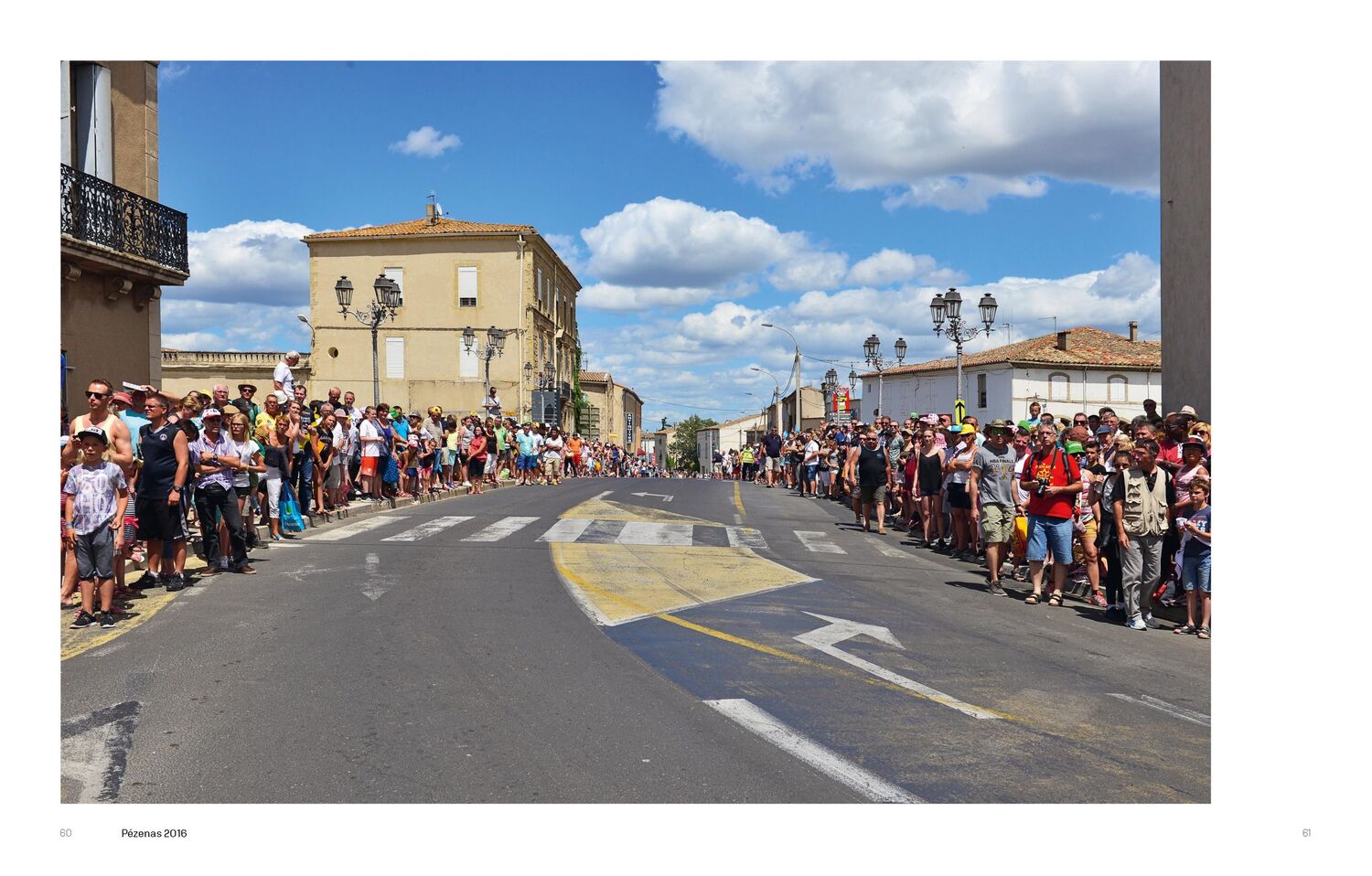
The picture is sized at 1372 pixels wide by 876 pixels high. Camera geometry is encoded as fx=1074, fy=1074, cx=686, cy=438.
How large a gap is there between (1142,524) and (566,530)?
28.0ft

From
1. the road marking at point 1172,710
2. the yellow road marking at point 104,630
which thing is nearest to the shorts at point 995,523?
the road marking at point 1172,710

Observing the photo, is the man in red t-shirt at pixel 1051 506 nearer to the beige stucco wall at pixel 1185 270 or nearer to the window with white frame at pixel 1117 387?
the beige stucco wall at pixel 1185 270

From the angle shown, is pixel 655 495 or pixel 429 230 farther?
pixel 429 230

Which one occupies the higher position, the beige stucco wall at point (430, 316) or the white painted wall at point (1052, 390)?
the beige stucco wall at point (430, 316)

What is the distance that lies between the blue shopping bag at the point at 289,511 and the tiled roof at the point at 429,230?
40.6 m

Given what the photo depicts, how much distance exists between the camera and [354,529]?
15680 millimetres

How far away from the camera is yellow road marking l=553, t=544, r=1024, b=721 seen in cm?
673

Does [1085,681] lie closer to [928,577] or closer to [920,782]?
[920,782]

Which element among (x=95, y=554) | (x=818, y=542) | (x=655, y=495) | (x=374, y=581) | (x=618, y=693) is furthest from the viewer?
(x=655, y=495)

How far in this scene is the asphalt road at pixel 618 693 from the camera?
491 centimetres

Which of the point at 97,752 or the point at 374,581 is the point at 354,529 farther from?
the point at 97,752

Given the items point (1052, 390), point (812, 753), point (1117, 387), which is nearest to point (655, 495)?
point (812, 753)
